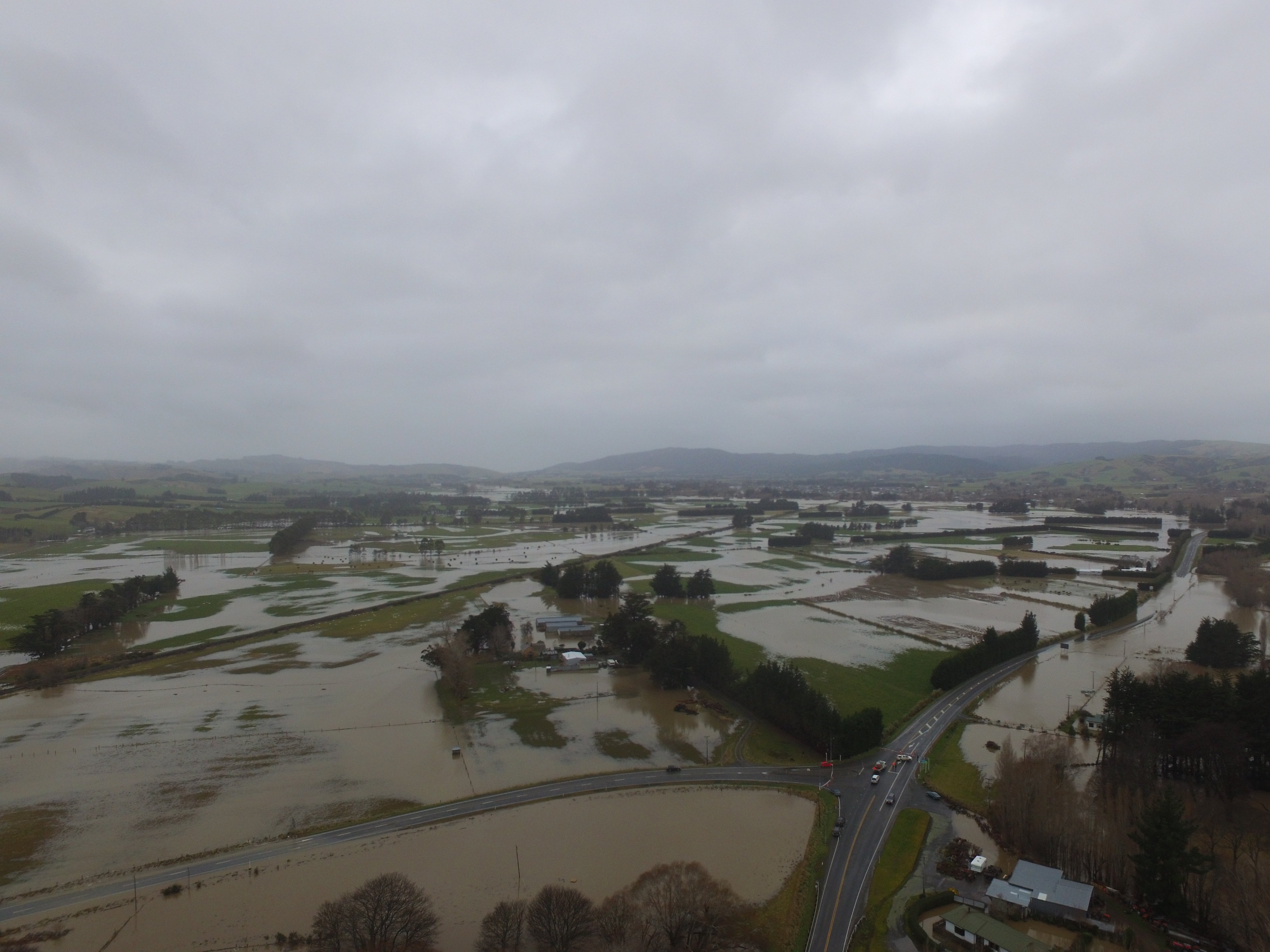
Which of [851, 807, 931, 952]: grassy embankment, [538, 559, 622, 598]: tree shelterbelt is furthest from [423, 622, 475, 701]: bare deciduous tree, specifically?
[851, 807, 931, 952]: grassy embankment

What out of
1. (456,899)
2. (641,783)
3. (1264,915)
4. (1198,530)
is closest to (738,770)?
(641,783)

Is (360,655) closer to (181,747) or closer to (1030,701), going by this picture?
(181,747)

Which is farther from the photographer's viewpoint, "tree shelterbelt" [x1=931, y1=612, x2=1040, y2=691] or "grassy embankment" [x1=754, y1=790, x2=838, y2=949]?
"tree shelterbelt" [x1=931, y1=612, x2=1040, y2=691]

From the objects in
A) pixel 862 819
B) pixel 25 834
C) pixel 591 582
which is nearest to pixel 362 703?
pixel 25 834

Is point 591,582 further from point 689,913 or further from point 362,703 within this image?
point 689,913

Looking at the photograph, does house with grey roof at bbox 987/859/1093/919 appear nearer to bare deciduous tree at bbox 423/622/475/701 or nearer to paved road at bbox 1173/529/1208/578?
bare deciduous tree at bbox 423/622/475/701
